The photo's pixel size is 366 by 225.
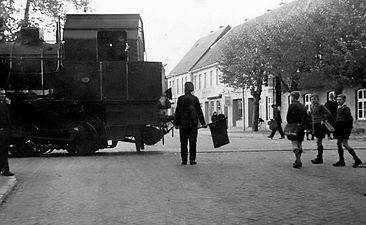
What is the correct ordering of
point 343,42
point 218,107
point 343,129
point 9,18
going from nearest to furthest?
point 343,129, point 9,18, point 343,42, point 218,107

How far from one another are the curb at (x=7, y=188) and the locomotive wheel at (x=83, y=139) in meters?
6.29

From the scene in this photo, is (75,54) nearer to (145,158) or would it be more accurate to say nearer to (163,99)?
A: (163,99)

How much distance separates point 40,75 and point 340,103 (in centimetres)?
866

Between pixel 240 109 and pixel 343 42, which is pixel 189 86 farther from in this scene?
pixel 240 109

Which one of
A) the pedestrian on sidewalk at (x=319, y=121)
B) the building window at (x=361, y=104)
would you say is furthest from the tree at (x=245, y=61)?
the pedestrian on sidewalk at (x=319, y=121)

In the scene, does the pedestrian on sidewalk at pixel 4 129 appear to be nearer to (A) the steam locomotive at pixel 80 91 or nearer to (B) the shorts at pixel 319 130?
(A) the steam locomotive at pixel 80 91

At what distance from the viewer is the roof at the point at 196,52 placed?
66.6m

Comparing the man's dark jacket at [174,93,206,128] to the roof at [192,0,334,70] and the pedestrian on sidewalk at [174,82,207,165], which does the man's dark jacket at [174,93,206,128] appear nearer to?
the pedestrian on sidewalk at [174,82,207,165]

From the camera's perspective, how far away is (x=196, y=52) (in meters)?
71.1

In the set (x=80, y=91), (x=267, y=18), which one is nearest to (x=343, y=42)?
(x=80, y=91)

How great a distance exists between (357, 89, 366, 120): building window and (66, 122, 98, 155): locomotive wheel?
2235 centimetres

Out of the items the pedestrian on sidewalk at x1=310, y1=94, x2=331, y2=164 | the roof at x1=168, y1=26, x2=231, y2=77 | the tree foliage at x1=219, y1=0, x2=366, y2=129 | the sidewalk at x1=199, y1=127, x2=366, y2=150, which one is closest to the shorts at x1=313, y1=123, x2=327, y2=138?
the pedestrian on sidewalk at x1=310, y1=94, x2=331, y2=164

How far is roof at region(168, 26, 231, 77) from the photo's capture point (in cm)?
6662

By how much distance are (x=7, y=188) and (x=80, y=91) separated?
320 inches
